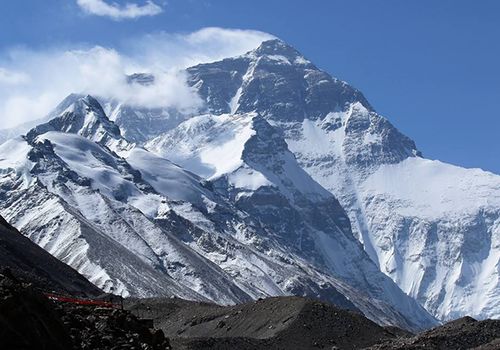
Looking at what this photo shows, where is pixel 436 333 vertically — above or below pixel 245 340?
above

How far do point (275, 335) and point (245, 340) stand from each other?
16.7 ft

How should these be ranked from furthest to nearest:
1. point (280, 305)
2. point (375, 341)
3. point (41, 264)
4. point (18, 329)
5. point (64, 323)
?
point (41, 264)
point (280, 305)
point (375, 341)
point (64, 323)
point (18, 329)

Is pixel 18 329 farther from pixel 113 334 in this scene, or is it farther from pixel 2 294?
pixel 113 334

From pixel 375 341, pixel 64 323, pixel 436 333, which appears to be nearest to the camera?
pixel 64 323

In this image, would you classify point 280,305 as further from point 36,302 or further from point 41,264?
point 36,302

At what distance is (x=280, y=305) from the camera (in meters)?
94.5

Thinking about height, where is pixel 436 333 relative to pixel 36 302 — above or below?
above

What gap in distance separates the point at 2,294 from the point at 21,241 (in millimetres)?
113463

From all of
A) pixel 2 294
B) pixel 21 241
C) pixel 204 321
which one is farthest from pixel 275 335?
pixel 21 241

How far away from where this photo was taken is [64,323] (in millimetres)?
37469

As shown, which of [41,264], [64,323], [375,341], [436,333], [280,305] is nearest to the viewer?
[64,323]

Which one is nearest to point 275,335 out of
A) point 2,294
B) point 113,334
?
point 113,334

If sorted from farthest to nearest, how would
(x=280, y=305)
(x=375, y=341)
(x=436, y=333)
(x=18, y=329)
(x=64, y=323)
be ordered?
(x=280, y=305) < (x=375, y=341) < (x=436, y=333) < (x=64, y=323) < (x=18, y=329)

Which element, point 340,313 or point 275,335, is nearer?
point 275,335
